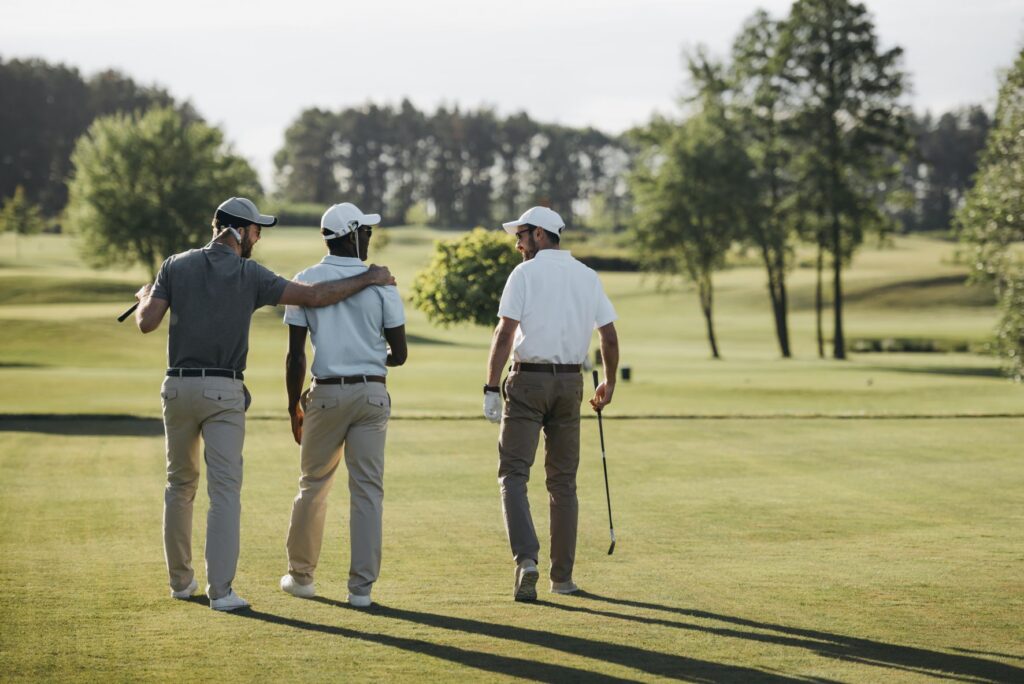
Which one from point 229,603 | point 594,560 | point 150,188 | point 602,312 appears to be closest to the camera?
point 229,603

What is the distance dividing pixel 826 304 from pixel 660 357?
31.2 metres

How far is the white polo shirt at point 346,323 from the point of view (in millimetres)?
8258

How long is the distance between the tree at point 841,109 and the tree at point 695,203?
3.77 meters

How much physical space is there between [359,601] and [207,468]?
1207mm

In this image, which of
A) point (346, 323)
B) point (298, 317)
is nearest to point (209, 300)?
point (298, 317)

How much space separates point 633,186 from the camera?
6391 centimetres

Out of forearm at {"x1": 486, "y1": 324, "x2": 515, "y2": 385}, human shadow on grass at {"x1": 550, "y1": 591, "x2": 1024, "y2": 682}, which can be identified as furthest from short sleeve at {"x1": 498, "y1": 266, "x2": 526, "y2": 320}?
human shadow on grass at {"x1": 550, "y1": 591, "x2": 1024, "y2": 682}

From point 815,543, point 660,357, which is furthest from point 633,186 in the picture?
Answer: point 815,543

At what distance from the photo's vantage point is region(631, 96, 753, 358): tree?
202 ft

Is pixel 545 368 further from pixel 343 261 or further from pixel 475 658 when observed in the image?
pixel 475 658

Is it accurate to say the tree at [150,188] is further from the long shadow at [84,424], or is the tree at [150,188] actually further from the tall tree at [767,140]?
the long shadow at [84,424]

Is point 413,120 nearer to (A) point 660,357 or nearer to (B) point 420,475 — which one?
(A) point 660,357

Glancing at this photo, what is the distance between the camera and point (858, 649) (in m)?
6.89

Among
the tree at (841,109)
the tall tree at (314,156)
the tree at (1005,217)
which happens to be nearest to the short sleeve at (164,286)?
the tree at (1005,217)
